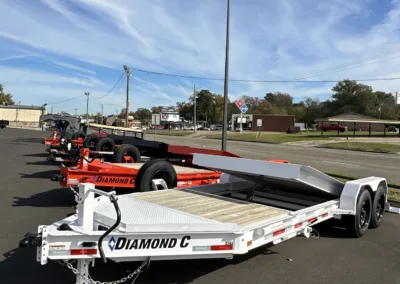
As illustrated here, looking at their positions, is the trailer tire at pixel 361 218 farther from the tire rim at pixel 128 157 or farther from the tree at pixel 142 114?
the tree at pixel 142 114

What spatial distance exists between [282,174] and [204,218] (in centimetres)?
114

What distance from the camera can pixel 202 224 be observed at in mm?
3404

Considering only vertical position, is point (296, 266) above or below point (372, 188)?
below

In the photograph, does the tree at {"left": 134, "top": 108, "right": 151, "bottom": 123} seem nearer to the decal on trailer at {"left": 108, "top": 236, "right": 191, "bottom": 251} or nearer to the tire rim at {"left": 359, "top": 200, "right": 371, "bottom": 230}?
the tire rim at {"left": 359, "top": 200, "right": 371, "bottom": 230}

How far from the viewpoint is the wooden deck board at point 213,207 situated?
4.05 meters

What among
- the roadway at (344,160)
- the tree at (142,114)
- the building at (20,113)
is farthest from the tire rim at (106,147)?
the tree at (142,114)

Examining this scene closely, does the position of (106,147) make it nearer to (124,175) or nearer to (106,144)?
(106,144)

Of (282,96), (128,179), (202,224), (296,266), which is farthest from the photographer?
(282,96)

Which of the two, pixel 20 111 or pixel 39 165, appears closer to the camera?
pixel 39 165

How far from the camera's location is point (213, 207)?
4.53 meters

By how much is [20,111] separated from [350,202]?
363ft

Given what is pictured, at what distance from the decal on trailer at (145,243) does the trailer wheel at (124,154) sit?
673 centimetres

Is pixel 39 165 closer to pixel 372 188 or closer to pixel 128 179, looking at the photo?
pixel 128 179

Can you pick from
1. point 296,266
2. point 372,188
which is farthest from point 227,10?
point 296,266
